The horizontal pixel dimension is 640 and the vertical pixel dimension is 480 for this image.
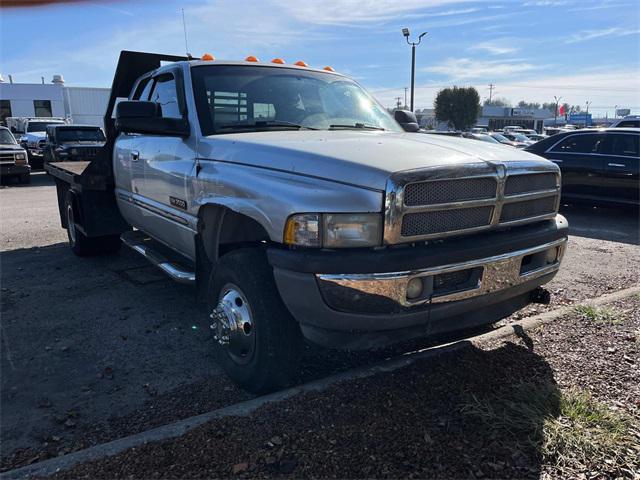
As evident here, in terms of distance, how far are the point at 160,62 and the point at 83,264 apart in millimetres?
2609

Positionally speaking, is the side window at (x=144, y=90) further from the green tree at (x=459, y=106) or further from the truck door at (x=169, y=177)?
the green tree at (x=459, y=106)

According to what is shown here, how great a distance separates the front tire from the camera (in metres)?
6.41

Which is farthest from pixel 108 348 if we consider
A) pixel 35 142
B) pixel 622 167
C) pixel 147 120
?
pixel 35 142

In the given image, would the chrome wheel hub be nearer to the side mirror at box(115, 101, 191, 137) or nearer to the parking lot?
the parking lot

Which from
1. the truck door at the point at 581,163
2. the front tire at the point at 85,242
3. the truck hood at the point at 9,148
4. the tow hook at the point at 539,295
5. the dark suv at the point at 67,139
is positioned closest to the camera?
the tow hook at the point at 539,295

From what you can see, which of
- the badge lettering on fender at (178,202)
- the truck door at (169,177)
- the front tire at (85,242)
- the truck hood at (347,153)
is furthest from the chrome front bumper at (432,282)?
the front tire at (85,242)

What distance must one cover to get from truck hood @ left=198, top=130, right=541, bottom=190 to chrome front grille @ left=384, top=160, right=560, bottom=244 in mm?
73

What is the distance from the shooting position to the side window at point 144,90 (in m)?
4.99

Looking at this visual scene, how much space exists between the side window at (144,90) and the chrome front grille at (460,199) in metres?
3.33

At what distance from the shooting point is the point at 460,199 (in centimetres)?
279

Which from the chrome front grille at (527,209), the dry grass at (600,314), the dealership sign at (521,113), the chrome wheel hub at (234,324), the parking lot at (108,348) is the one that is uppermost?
the dealership sign at (521,113)

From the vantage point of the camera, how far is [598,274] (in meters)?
6.00

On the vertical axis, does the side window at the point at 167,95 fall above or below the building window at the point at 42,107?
below

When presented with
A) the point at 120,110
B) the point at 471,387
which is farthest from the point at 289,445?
the point at 120,110
